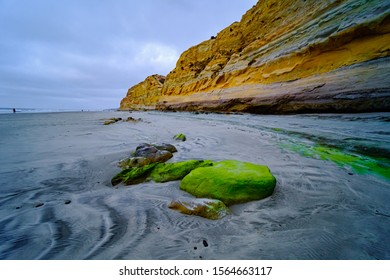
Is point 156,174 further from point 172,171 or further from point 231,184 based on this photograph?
point 231,184

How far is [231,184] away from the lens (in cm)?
187

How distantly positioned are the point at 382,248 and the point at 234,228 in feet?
3.09

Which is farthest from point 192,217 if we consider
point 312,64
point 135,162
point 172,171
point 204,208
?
point 312,64

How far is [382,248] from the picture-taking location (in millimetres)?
1169

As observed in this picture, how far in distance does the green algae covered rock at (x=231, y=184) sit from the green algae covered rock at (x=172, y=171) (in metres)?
0.28

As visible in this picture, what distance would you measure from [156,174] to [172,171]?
0.23 metres

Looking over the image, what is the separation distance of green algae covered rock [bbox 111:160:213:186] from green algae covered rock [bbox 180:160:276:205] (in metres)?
0.30

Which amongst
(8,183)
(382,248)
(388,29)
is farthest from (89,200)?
(388,29)

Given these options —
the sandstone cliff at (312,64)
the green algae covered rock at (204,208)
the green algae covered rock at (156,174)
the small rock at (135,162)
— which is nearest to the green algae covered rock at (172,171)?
the green algae covered rock at (156,174)

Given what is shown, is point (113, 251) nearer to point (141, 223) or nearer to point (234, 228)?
point (141, 223)

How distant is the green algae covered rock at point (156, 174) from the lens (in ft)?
7.92

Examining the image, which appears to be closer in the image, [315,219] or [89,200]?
[315,219]

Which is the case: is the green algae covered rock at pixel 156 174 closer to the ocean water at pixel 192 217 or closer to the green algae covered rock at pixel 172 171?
the green algae covered rock at pixel 172 171
